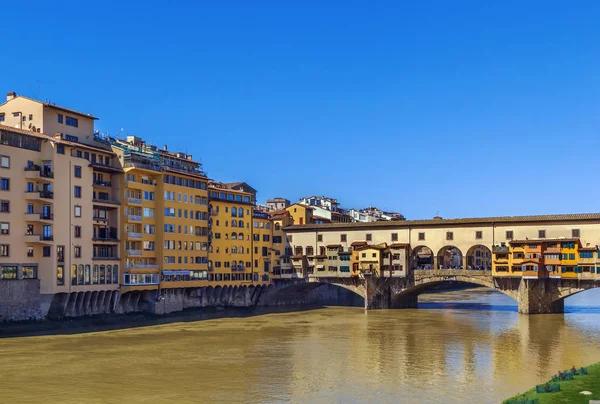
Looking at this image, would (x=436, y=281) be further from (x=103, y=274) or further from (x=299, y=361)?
(x=299, y=361)

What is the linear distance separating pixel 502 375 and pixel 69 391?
79.6 feet

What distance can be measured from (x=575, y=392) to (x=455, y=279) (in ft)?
193

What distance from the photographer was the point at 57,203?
6769cm

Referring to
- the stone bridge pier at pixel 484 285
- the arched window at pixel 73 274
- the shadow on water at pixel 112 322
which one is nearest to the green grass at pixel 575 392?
the shadow on water at pixel 112 322

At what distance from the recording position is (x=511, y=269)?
270ft

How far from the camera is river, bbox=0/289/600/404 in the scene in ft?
121

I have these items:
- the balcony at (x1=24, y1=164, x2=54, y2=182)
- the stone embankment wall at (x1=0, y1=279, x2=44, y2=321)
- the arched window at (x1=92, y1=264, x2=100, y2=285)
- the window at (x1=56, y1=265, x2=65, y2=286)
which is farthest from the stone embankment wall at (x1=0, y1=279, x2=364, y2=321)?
the balcony at (x1=24, y1=164, x2=54, y2=182)

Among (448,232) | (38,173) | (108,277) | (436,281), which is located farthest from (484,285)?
(38,173)

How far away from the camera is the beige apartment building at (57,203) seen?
64.3 m

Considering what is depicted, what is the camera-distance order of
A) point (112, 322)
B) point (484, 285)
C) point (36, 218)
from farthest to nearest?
1. point (484, 285)
2. point (112, 322)
3. point (36, 218)

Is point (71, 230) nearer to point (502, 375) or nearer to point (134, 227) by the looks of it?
point (134, 227)

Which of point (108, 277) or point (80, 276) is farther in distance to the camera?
point (108, 277)

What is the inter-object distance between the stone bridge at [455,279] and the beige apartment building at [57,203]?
1303 inches

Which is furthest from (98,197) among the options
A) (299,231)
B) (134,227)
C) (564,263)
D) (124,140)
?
(564,263)
